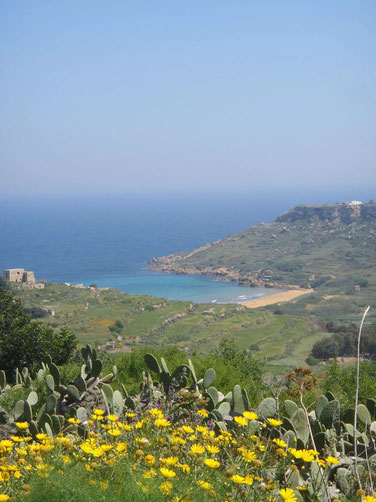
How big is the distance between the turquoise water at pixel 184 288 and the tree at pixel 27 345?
4705 cm

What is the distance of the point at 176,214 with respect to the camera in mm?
195500

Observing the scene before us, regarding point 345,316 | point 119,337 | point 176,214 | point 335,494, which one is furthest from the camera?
point 176,214

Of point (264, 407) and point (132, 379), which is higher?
point (264, 407)

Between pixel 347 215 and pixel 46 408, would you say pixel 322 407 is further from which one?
pixel 347 215

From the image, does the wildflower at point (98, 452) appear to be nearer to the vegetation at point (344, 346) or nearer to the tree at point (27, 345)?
the tree at point (27, 345)

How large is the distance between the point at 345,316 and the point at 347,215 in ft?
141

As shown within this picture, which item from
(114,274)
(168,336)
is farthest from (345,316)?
(114,274)

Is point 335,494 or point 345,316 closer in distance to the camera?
point 335,494

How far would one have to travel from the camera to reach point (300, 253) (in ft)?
289

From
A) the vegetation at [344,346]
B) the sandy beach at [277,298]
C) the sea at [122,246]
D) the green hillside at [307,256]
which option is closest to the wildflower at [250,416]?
the vegetation at [344,346]

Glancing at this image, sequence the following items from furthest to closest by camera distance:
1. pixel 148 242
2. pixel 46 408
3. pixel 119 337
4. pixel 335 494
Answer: pixel 148 242, pixel 119 337, pixel 46 408, pixel 335 494

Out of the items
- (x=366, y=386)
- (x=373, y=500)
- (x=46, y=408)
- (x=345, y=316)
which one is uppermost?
(x=373, y=500)

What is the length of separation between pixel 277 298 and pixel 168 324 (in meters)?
21.7

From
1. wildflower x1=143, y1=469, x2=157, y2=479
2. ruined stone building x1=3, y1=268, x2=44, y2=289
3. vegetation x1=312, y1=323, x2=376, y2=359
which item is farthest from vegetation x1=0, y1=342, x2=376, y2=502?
ruined stone building x1=3, y1=268, x2=44, y2=289
